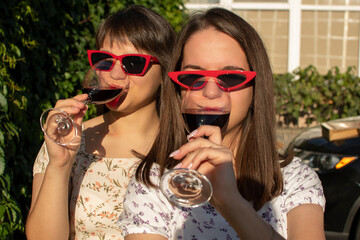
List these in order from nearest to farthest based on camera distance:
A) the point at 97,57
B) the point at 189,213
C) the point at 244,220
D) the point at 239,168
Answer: the point at 244,220
the point at 189,213
the point at 239,168
the point at 97,57

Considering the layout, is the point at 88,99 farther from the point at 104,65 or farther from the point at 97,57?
the point at 97,57

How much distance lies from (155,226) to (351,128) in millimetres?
3475

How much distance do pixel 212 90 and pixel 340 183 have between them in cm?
311

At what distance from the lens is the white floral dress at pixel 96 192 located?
→ 7.37 ft

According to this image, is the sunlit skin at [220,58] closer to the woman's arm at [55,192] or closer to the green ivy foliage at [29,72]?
the woman's arm at [55,192]

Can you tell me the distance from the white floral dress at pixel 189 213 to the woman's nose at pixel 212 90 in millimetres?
488

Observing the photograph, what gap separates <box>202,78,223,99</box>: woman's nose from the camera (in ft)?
5.54

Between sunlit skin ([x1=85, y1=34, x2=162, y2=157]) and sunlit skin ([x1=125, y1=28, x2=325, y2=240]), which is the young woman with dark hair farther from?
sunlit skin ([x1=85, y1=34, x2=162, y2=157])

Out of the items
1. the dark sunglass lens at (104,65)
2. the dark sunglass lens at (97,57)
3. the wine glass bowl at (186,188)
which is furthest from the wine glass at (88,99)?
the wine glass bowl at (186,188)

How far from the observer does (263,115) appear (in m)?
2.10

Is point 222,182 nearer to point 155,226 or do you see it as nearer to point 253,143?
point 155,226

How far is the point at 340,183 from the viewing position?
173 inches

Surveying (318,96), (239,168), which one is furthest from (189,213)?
(318,96)

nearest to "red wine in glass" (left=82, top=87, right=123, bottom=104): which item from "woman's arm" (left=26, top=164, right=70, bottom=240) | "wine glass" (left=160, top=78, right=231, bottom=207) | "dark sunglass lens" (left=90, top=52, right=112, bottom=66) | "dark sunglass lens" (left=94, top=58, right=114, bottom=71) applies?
"dark sunglass lens" (left=94, top=58, right=114, bottom=71)
